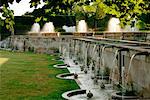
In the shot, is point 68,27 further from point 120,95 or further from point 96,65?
point 120,95

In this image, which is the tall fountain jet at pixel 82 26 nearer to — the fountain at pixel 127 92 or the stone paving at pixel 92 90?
the stone paving at pixel 92 90

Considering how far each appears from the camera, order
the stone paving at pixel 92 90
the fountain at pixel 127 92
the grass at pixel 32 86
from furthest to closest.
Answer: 1. the grass at pixel 32 86
2. the stone paving at pixel 92 90
3. the fountain at pixel 127 92

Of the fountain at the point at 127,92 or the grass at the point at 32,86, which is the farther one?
the grass at the point at 32,86

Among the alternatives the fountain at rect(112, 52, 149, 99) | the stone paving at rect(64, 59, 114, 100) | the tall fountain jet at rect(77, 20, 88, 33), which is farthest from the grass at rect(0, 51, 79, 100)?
the tall fountain jet at rect(77, 20, 88, 33)

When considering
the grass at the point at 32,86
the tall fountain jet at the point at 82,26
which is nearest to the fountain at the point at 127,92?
the grass at the point at 32,86

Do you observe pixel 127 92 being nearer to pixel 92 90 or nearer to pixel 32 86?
pixel 92 90

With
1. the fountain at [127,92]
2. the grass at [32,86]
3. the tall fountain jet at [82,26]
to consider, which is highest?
the tall fountain jet at [82,26]

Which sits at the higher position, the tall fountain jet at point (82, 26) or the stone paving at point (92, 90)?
the tall fountain jet at point (82, 26)

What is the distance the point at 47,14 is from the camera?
166 inches

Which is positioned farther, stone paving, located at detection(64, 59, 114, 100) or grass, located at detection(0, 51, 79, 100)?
grass, located at detection(0, 51, 79, 100)

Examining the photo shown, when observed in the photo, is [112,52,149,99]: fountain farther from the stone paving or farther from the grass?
the grass

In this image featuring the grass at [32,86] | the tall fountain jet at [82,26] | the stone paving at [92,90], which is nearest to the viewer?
the stone paving at [92,90]

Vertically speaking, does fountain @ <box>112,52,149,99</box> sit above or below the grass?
above

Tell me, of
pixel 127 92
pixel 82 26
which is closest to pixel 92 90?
pixel 127 92
